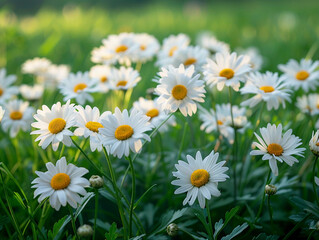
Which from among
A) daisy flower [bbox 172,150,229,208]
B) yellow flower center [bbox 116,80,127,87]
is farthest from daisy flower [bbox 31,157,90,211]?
yellow flower center [bbox 116,80,127,87]

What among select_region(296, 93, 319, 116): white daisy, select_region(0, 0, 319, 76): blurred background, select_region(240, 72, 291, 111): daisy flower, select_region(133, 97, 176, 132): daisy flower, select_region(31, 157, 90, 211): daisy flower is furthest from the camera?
select_region(0, 0, 319, 76): blurred background

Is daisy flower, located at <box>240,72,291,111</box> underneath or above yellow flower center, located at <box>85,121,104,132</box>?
above

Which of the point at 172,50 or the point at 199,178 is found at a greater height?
the point at 172,50

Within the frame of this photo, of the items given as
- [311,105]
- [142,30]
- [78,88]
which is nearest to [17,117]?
[78,88]

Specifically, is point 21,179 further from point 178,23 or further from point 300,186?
point 178,23

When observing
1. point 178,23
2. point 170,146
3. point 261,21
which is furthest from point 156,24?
point 170,146

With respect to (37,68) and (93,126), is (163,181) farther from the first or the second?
(37,68)

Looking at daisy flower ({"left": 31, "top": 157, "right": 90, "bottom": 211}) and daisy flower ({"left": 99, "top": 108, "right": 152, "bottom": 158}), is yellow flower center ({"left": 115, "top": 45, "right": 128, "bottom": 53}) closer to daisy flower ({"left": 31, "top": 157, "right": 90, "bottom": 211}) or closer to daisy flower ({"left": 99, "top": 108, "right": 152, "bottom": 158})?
daisy flower ({"left": 99, "top": 108, "right": 152, "bottom": 158})
